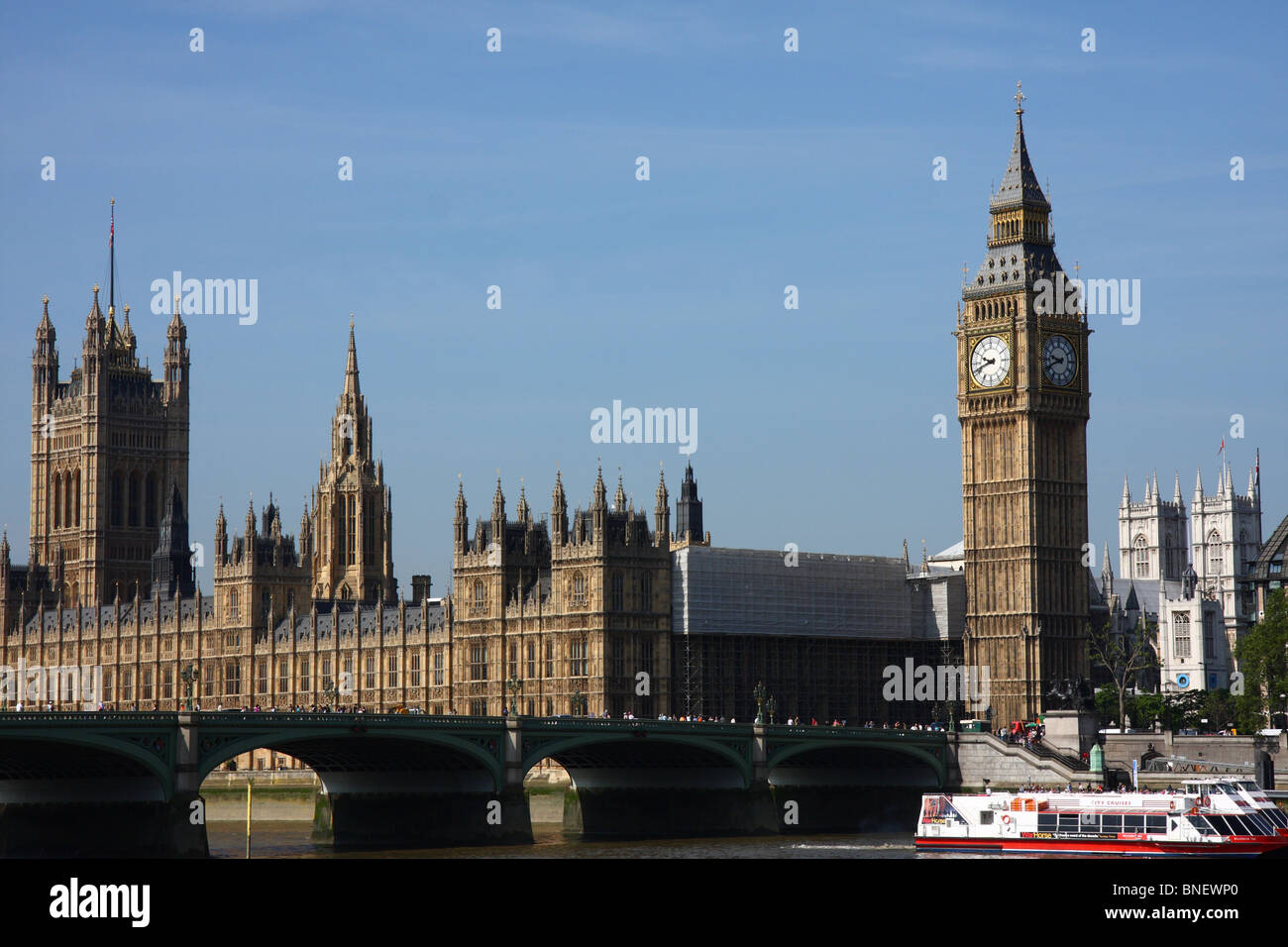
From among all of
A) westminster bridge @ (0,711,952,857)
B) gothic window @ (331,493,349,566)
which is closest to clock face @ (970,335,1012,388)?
westminster bridge @ (0,711,952,857)

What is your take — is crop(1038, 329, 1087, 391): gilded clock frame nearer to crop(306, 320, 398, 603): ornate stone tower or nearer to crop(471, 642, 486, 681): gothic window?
crop(471, 642, 486, 681): gothic window

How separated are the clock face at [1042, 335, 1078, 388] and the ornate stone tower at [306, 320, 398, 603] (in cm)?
6561

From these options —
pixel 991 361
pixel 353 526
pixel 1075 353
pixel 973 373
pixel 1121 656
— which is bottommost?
pixel 1121 656

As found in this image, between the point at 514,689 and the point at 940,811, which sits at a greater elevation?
the point at 514,689

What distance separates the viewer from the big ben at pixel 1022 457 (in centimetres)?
13325

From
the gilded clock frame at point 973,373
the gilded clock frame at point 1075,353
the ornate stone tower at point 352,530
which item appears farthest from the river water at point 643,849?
the ornate stone tower at point 352,530

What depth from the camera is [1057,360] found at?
135 metres

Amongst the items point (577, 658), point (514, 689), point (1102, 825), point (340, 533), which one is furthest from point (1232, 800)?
point (340, 533)

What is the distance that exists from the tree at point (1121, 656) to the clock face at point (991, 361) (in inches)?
761

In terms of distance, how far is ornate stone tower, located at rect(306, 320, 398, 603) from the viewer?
7146 inches

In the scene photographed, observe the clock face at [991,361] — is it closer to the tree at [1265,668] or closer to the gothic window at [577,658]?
the tree at [1265,668]

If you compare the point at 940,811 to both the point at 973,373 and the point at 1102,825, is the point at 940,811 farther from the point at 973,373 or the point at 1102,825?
the point at 973,373

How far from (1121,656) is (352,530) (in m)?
62.9

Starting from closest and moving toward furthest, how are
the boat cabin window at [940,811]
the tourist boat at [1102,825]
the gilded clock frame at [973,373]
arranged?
the tourist boat at [1102,825] < the boat cabin window at [940,811] < the gilded clock frame at [973,373]
